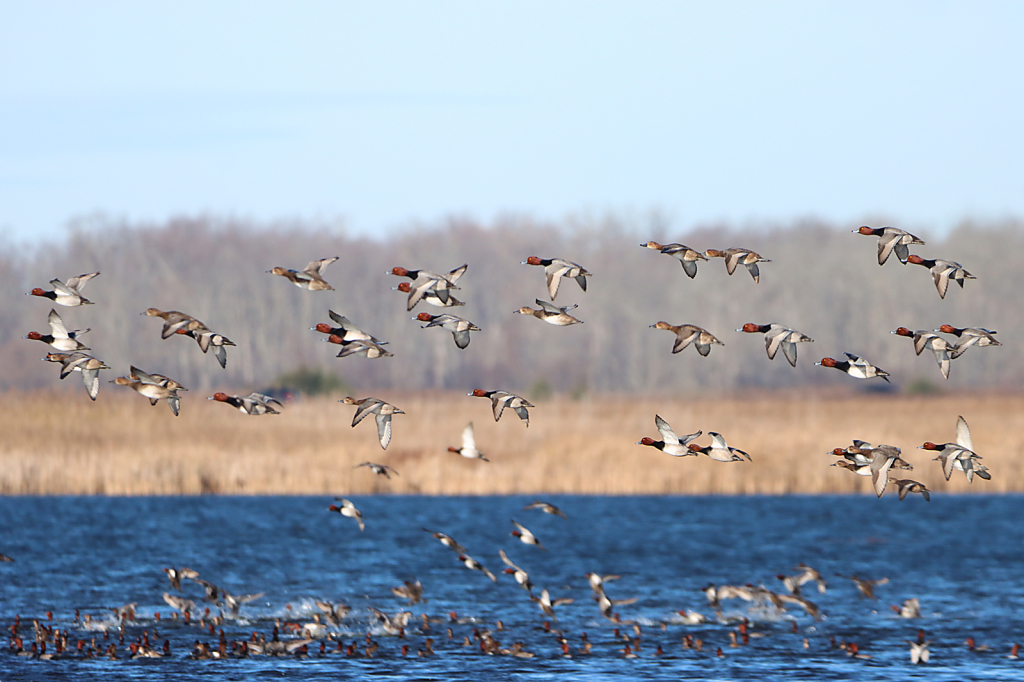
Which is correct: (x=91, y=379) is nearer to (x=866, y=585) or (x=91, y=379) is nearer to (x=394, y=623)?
(x=394, y=623)

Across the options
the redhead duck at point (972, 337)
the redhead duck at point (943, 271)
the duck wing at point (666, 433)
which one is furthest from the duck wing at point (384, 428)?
the redhead duck at point (972, 337)

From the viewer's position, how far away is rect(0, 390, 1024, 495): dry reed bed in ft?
140

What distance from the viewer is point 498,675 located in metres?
21.2

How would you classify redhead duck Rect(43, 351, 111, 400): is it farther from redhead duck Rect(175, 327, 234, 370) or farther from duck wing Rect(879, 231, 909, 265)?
duck wing Rect(879, 231, 909, 265)

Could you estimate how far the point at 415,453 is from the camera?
156 ft

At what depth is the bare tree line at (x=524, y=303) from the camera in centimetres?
11006

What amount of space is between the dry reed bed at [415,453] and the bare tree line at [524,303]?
51.0 metres

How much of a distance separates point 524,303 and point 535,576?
8122 centimetres

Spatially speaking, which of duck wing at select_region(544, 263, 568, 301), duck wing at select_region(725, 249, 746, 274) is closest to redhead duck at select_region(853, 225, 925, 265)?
duck wing at select_region(725, 249, 746, 274)

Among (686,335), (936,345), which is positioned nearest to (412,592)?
(686,335)

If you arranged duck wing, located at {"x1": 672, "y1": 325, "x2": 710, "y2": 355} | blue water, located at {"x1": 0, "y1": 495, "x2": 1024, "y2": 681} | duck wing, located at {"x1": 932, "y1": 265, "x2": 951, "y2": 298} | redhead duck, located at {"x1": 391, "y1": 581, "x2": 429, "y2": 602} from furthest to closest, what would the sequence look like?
redhead duck, located at {"x1": 391, "y1": 581, "x2": 429, "y2": 602} < blue water, located at {"x1": 0, "y1": 495, "x2": 1024, "y2": 681} < duck wing, located at {"x1": 672, "y1": 325, "x2": 710, "y2": 355} < duck wing, located at {"x1": 932, "y1": 265, "x2": 951, "y2": 298}

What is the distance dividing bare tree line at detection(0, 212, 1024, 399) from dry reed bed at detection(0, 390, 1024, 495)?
2009 inches

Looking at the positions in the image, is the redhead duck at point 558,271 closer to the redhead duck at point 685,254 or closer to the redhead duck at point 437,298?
the redhead duck at point 685,254

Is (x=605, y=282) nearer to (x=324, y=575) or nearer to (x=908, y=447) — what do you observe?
(x=908, y=447)
